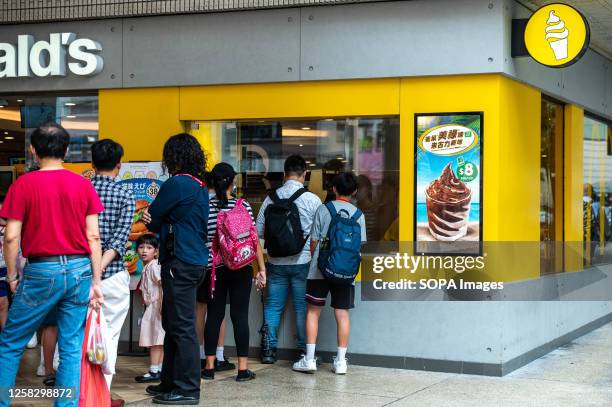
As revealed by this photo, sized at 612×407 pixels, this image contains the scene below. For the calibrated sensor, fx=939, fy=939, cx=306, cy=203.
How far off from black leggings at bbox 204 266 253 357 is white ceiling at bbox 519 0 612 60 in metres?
3.81

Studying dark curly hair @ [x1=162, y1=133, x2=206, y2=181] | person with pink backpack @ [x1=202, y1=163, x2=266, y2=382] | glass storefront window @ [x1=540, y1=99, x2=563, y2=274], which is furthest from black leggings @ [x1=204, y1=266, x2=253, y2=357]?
glass storefront window @ [x1=540, y1=99, x2=563, y2=274]

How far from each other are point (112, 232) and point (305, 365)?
264cm

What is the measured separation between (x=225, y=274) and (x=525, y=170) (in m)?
3.31

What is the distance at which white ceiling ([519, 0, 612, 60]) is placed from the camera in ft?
30.0

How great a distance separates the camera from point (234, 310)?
26.0 ft

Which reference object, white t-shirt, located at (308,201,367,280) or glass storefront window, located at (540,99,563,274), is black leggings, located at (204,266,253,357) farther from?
glass storefront window, located at (540,99,563,274)

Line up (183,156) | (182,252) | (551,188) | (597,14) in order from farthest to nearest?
(551,188) → (597,14) → (183,156) → (182,252)

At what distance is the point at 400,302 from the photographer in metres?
8.78

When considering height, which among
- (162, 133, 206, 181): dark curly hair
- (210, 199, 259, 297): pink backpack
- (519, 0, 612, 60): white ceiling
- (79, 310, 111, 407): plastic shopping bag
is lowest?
(79, 310, 111, 407): plastic shopping bag

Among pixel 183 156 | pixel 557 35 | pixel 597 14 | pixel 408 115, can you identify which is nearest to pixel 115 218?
pixel 183 156

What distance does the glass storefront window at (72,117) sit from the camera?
1015 centimetres

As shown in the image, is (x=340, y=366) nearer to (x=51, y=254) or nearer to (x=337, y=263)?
(x=337, y=263)

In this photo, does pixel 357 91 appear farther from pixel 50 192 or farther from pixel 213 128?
pixel 50 192

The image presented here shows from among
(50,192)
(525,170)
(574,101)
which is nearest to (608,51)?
(574,101)
